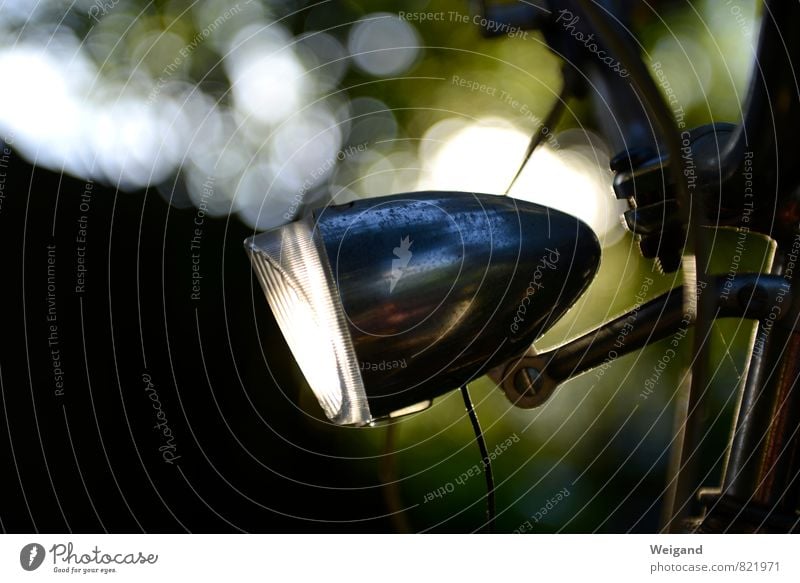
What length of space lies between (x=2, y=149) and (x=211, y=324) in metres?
0.58

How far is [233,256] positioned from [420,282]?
1.33m

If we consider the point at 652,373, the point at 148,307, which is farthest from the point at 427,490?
the point at 148,307

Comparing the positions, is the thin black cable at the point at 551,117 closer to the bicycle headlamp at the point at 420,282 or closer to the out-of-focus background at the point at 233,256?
the bicycle headlamp at the point at 420,282

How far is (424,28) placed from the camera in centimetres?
149

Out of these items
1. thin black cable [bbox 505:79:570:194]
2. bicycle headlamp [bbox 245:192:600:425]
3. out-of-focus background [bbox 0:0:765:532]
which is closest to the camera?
bicycle headlamp [bbox 245:192:600:425]

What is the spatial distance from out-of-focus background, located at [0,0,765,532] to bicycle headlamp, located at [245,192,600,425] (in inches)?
23.8

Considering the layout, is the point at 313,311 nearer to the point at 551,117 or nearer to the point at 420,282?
the point at 420,282

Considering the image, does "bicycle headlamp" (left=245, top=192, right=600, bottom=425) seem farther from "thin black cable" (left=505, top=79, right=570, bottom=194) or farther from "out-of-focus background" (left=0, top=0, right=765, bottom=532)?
"out-of-focus background" (left=0, top=0, right=765, bottom=532)

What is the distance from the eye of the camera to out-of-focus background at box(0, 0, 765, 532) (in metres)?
1.34

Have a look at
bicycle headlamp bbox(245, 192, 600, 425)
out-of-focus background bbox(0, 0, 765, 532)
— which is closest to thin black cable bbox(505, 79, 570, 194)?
bicycle headlamp bbox(245, 192, 600, 425)

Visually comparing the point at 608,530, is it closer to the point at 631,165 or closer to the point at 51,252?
the point at 51,252

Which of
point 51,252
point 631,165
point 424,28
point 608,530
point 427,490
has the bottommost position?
point 608,530

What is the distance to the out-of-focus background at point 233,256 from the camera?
134cm

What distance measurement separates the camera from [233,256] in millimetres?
1775
